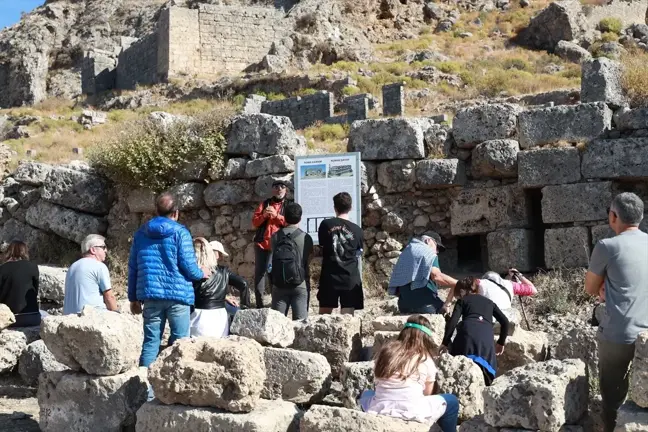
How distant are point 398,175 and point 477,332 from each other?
436 cm

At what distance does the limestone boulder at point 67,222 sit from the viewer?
37.2 ft

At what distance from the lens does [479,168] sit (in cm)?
979

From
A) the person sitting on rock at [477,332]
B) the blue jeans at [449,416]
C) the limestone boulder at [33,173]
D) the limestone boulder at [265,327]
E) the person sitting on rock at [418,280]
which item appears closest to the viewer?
the blue jeans at [449,416]

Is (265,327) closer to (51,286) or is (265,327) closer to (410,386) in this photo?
(410,386)

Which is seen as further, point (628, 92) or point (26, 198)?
point (26, 198)

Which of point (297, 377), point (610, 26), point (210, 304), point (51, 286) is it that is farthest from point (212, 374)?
point (610, 26)

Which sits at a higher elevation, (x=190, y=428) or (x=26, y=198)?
(x=26, y=198)

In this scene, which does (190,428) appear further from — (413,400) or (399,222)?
(399,222)

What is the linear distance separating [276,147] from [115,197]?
2672 mm

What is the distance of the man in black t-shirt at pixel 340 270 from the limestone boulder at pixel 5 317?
3.02 meters

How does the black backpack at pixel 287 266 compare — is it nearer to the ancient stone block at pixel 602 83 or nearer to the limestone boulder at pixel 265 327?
the limestone boulder at pixel 265 327

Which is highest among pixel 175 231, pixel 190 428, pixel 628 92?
pixel 628 92

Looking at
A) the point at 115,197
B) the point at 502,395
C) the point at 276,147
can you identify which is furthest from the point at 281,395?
the point at 115,197

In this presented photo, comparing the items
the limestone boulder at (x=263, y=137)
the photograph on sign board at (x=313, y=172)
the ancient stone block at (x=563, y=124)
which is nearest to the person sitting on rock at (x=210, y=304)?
the photograph on sign board at (x=313, y=172)
